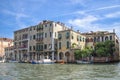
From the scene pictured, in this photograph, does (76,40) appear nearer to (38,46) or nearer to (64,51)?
(64,51)

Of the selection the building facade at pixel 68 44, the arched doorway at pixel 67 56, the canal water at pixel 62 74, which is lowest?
the canal water at pixel 62 74

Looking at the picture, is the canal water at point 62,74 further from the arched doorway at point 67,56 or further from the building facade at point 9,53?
the building facade at point 9,53

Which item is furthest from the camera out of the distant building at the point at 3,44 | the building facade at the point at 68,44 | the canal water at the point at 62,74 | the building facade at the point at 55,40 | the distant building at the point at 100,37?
the distant building at the point at 3,44

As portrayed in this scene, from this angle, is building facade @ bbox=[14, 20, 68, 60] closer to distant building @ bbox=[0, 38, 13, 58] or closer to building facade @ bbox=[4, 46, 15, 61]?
building facade @ bbox=[4, 46, 15, 61]

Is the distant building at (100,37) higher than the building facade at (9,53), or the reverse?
the distant building at (100,37)

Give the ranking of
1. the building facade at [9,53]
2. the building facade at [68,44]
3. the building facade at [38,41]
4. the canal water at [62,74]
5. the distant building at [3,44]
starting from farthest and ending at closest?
1. the distant building at [3,44]
2. the building facade at [9,53]
3. the building facade at [38,41]
4. the building facade at [68,44]
5. the canal water at [62,74]

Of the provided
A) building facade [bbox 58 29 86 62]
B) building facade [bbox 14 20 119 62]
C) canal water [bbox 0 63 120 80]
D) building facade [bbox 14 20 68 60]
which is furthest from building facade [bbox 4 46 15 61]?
canal water [bbox 0 63 120 80]

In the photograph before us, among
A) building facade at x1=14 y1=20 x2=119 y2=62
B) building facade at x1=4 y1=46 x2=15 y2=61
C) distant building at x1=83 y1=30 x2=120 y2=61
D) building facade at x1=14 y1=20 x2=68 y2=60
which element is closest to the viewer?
building facade at x1=14 y1=20 x2=119 y2=62

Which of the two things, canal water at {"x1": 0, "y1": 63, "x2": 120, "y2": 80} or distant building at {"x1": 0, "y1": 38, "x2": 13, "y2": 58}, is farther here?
distant building at {"x1": 0, "y1": 38, "x2": 13, "y2": 58}

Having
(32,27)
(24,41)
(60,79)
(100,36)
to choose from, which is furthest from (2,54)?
(60,79)

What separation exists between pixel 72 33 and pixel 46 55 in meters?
9.82

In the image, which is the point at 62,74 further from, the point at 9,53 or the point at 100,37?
the point at 9,53

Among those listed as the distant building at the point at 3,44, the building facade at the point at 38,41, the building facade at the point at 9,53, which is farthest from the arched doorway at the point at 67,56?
the distant building at the point at 3,44

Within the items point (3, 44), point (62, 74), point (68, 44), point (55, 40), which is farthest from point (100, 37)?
point (3, 44)
